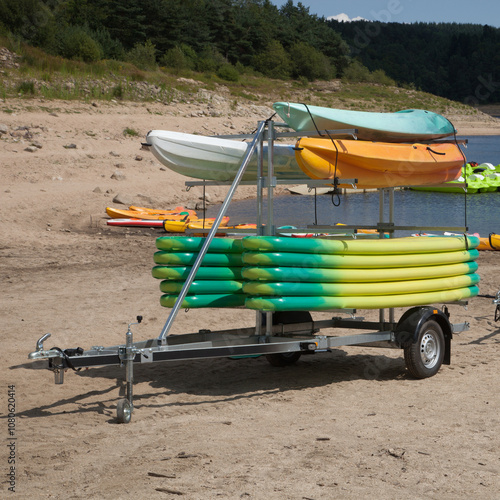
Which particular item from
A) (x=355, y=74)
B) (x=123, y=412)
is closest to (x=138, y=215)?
(x=123, y=412)

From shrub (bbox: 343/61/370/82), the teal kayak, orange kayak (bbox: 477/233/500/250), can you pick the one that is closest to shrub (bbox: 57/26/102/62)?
orange kayak (bbox: 477/233/500/250)

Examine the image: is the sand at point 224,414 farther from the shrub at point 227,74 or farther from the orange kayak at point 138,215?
the shrub at point 227,74

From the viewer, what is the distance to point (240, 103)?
37.2 metres

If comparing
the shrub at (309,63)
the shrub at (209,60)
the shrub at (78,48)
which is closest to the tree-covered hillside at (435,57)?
the shrub at (309,63)

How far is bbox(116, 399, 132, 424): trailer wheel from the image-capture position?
5410 millimetres

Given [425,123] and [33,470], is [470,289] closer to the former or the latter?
[425,123]

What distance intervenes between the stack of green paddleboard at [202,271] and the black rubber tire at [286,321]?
0.72m

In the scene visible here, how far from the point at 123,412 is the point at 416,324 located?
2697 mm

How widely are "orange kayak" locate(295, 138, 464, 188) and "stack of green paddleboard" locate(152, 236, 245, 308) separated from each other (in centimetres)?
101

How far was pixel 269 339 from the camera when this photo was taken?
6.50m

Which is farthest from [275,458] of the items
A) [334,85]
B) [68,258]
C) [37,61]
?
[334,85]

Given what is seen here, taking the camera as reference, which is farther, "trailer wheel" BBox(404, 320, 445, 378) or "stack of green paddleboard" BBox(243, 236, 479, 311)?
"trailer wheel" BBox(404, 320, 445, 378)

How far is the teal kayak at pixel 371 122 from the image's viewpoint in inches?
250

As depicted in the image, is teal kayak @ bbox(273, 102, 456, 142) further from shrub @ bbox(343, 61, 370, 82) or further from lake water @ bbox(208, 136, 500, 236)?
shrub @ bbox(343, 61, 370, 82)
